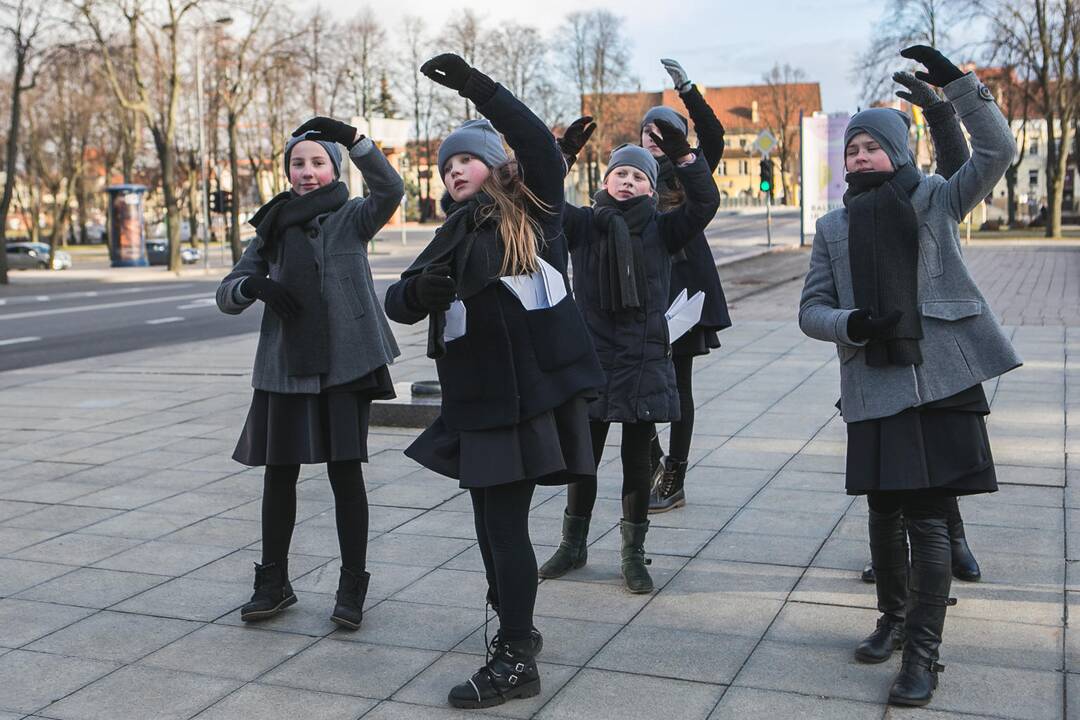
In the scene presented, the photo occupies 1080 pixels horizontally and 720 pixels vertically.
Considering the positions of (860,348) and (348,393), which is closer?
(860,348)

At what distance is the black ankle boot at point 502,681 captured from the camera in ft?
12.3

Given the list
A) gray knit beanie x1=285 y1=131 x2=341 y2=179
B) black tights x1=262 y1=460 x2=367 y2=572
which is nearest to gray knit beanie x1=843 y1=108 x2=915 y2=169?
gray knit beanie x1=285 y1=131 x2=341 y2=179

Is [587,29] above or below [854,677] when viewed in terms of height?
above

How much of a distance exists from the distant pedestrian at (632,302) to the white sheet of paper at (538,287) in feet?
3.69

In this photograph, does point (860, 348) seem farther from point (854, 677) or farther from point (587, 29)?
point (587, 29)

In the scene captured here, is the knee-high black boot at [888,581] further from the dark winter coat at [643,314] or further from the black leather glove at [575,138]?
the black leather glove at [575,138]

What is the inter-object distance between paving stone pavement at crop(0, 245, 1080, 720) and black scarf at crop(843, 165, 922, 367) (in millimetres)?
1016

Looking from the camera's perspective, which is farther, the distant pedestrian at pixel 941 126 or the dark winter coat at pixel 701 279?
the dark winter coat at pixel 701 279

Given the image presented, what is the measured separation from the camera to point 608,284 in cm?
505

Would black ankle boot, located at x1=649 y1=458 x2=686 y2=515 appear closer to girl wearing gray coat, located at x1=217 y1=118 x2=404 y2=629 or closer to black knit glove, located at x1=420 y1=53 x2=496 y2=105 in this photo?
girl wearing gray coat, located at x1=217 y1=118 x2=404 y2=629

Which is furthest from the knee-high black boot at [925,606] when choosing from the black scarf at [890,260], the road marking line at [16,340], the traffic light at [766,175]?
the traffic light at [766,175]

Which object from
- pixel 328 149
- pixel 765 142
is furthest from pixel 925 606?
pixel 765 142

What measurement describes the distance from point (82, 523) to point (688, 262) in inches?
126

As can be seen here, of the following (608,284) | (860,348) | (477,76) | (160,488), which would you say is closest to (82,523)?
(160,488)
